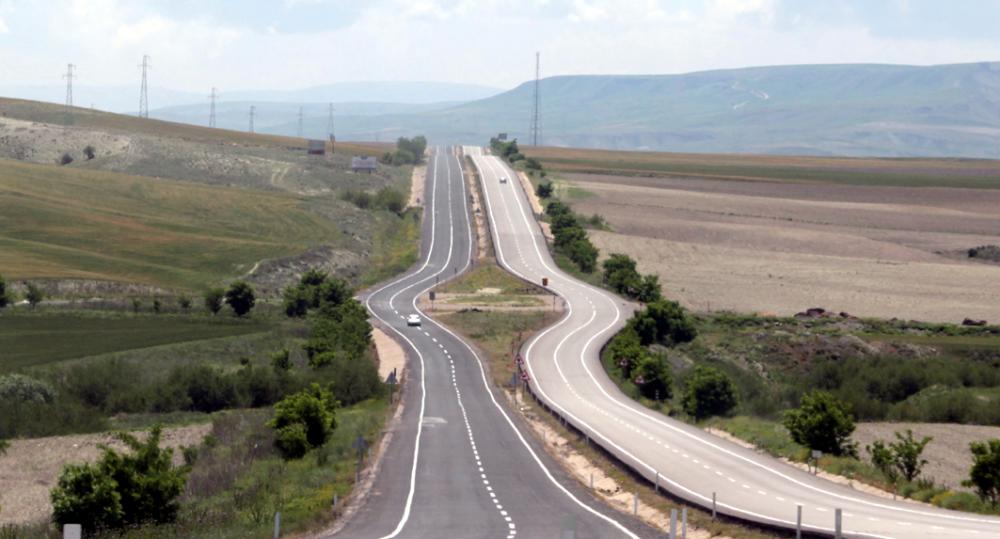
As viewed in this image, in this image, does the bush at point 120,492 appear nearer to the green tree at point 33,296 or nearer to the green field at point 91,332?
the green field at point 91,332

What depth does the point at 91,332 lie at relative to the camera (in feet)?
218

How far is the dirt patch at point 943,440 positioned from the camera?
41.1 meters

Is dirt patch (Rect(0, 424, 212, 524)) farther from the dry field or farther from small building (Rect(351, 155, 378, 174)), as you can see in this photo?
small building (Rect(351, 155, 378, 174))

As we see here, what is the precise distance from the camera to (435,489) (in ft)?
112

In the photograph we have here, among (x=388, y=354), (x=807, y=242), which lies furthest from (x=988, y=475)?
(x=807, y=242)

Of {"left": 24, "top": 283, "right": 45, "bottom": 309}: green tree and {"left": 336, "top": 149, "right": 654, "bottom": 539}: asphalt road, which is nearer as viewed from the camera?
{"left": 336, "top": 149, "right": 654, "bottom": 539}: asphalt road

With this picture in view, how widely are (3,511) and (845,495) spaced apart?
77.0 ft

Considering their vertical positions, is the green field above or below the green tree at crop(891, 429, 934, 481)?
below

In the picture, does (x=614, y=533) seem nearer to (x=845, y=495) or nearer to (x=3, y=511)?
(x=845, y=495)

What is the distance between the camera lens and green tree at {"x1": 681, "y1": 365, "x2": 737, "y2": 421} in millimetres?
53406

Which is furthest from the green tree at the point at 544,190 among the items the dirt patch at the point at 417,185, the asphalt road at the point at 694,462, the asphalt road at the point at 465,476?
the asphalt road at the point at 465,476

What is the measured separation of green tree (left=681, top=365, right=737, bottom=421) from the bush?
2851 cm

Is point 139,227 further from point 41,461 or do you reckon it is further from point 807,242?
point 41,461

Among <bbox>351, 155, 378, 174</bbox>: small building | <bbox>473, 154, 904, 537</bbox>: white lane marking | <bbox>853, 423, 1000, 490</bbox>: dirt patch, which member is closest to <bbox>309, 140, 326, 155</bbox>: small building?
<bbox>351, 155, 378, 174</bbox>: small building
